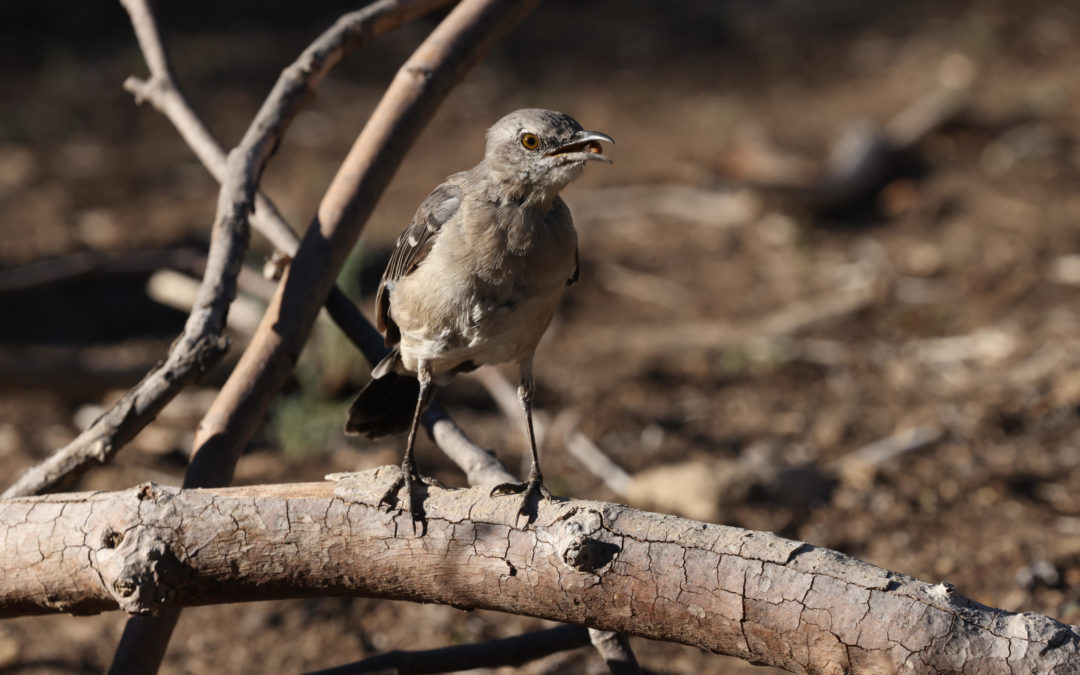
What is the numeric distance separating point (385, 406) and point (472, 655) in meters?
1.10

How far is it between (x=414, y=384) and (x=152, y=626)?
131 centimetres

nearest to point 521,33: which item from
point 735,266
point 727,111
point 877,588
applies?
point 727,111

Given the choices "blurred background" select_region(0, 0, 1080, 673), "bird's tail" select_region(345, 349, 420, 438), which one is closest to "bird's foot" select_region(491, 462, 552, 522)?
"bird's tail" select_region(345, 349, 420, 438)

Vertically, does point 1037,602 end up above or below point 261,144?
below

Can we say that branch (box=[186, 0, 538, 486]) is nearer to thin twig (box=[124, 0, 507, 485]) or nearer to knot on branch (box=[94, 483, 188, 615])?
thin twig (box=[124, 0, 507, 485])

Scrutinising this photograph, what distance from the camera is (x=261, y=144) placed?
3.54 m

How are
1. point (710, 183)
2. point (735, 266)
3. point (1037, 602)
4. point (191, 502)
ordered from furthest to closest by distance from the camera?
point (710, 183) → point (735, 266) → point (1037, 602) → point (191, 502)

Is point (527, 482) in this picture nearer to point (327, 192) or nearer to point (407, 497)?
point (407, 497)

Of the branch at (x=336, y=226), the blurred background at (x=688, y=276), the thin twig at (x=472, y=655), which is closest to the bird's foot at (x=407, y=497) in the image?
the thin twig at (x=472, y=655)

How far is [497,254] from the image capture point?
3275 millimetres

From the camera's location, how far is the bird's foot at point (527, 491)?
251 cm

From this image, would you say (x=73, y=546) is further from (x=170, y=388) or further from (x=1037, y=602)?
(x=1037, y=602)

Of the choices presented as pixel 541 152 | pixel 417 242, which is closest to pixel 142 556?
pixel 417 242

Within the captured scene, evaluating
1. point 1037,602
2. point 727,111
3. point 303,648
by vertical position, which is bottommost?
point 1037,602
